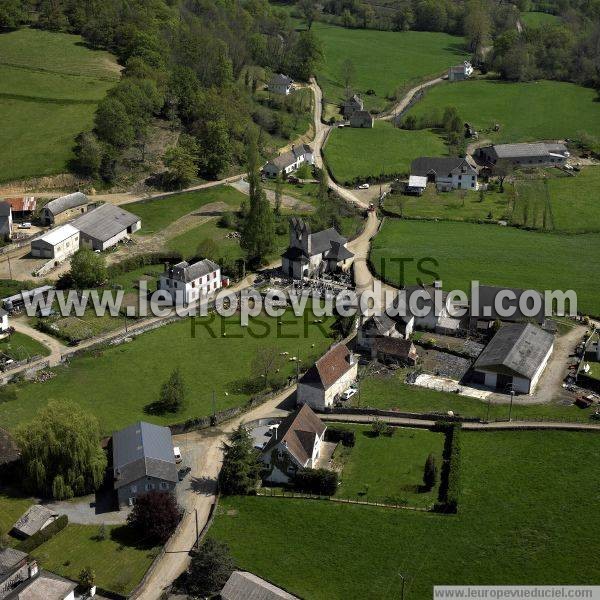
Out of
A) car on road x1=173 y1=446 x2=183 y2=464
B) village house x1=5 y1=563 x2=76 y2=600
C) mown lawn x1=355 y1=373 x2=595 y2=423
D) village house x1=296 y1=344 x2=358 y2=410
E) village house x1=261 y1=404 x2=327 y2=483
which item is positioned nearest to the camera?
village house x1=5 y1=563 x2=76 y2=600

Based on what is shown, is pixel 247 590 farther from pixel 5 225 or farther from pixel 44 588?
pixel 5 225

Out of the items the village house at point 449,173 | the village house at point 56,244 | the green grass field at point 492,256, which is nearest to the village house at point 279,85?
the village house at point 449,173

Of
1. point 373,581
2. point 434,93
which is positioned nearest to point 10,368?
point 373,581

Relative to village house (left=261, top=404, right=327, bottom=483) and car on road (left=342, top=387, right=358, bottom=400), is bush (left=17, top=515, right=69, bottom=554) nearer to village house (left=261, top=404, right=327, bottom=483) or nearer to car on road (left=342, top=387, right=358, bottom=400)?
village house (left=261, top=404, right=327, bottom=483)

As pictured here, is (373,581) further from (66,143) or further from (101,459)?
(66,143)

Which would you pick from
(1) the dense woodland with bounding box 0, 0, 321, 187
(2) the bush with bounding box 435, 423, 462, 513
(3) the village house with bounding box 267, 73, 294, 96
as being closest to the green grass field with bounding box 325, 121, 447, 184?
(1) the dense woodland with bounding box 0, 0, 321, 187

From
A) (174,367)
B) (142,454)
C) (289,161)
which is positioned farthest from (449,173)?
(142,454)
